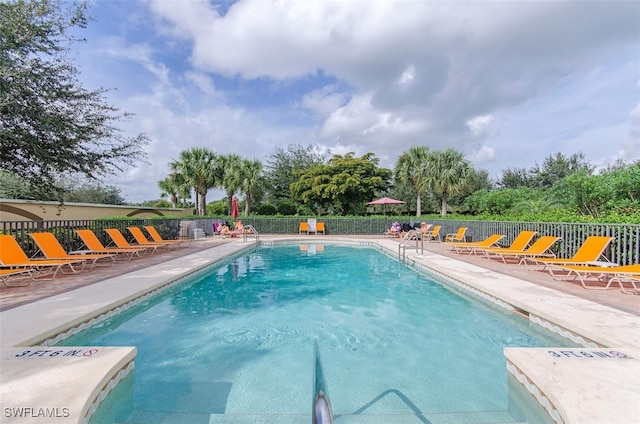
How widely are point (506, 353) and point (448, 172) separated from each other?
23.8 metres

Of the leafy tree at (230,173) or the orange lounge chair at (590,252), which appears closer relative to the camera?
the orange lounge chair at (590,252)

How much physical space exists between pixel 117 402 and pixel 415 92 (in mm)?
17125

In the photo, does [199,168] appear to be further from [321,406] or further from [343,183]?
[321,406]

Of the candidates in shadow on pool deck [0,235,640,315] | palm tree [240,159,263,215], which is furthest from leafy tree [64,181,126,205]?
shadow on pool deck [0,235,640,315]

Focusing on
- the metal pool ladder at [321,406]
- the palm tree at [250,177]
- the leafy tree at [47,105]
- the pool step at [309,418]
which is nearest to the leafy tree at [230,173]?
the palm tree at [250,177]

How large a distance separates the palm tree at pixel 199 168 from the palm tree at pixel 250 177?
2.17 m

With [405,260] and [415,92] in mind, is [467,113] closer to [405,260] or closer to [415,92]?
[415,92]

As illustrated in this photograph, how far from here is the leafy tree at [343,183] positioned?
27.1 m

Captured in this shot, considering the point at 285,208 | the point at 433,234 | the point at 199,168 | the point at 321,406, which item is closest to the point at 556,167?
the point at 433,234

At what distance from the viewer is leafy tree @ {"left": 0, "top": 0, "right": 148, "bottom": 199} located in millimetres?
7762

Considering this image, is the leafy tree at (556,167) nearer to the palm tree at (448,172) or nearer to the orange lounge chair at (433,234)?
the palm tree at (448,172)

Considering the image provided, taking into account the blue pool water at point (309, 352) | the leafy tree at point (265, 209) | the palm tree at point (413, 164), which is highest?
the palm tree at point (413, 164)

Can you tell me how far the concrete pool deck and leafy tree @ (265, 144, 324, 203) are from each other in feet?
90.2

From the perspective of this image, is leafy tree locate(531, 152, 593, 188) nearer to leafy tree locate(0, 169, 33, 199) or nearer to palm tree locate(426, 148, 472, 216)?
palm tree locate(426, 148, 472, 216)
